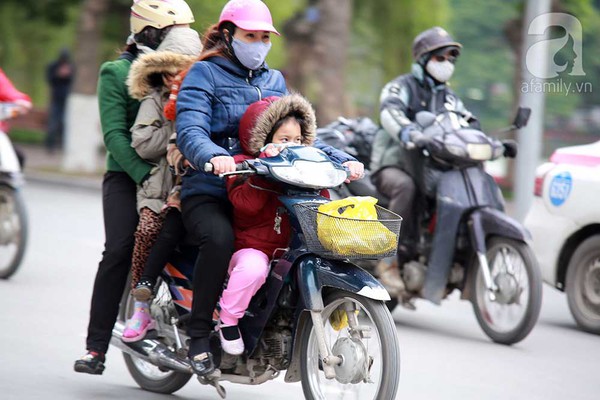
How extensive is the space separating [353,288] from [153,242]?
1320mm

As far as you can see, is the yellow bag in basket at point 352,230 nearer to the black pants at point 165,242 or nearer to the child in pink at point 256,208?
the child in pink at point 256,208

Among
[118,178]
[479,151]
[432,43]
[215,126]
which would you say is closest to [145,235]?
[118,178]

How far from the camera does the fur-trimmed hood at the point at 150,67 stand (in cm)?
602

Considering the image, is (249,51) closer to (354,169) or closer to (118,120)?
(354,169)

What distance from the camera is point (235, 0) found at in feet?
18.8

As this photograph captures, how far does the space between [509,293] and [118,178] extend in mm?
3164

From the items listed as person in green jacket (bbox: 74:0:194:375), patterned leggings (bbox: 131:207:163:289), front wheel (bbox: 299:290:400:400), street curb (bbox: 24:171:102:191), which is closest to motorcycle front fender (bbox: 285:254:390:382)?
front wheel (bbox: 299:290:400:400)

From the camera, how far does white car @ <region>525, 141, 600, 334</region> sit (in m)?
9.18

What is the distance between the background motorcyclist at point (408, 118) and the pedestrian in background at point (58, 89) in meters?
16.9

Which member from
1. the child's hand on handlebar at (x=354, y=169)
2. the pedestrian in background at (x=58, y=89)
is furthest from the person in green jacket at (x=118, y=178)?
the pedestrian in background at (x=58, y=89)

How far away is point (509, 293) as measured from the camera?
27.1 feet

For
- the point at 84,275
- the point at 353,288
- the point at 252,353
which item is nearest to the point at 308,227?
the point at 353,288

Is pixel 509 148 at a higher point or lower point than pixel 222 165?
lower

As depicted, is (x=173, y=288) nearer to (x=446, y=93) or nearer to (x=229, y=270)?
(x=229, y=270)
